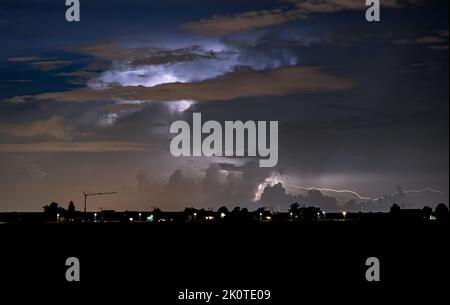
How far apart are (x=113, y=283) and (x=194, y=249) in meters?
69.6

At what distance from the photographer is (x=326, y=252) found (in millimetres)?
174375
